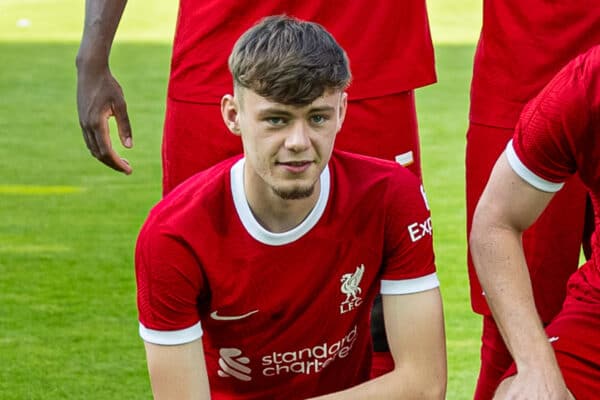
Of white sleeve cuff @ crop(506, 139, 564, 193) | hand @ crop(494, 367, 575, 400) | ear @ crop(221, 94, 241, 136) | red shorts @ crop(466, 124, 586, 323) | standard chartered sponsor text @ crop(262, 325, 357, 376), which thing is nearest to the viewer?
hand @ crop(494, 367, 575, 400)

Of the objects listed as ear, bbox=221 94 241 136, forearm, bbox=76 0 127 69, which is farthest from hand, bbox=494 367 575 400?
forearm, bbox=76 0 127 69

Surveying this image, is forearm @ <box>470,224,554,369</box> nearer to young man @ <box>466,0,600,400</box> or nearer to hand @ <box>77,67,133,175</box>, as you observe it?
young man @ <box>466,0,600,400</box>

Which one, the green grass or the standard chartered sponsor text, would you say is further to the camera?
the green grass

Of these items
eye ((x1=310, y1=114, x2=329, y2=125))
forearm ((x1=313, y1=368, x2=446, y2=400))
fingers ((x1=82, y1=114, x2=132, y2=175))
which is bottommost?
forearm ((x1=313, y1=368, x2=446, y2=400))

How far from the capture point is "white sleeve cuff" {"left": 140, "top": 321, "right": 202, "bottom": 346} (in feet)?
11.2

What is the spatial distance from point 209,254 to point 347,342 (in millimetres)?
419

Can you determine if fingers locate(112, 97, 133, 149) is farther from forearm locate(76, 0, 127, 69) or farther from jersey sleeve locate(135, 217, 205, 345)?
jersey sleeve locate(135, 217, 205, 345)

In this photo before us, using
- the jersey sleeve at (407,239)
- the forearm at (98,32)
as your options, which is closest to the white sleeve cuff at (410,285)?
the jersey sleeve at (407,239)

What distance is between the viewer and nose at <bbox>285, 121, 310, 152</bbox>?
10.7ft

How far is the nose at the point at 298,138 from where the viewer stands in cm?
325

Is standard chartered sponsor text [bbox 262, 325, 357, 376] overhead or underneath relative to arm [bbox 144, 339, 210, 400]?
underneath

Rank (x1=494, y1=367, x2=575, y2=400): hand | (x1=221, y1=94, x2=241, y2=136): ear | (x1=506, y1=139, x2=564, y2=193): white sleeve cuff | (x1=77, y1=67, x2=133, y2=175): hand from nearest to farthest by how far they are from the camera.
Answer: (x1=494, y1=367, x2=575, y2=400): hand, (x1=506, y1=139, x2=564, y2=193): white sleeve cuff, (x1=221, y1=94, x2=241, y2=136): ear, (x1=77, y1=67, x2=133, y2=175): hand

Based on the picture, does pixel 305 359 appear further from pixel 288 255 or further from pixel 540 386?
pixel 540 386

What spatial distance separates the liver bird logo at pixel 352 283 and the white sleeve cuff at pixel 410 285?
63 mm
